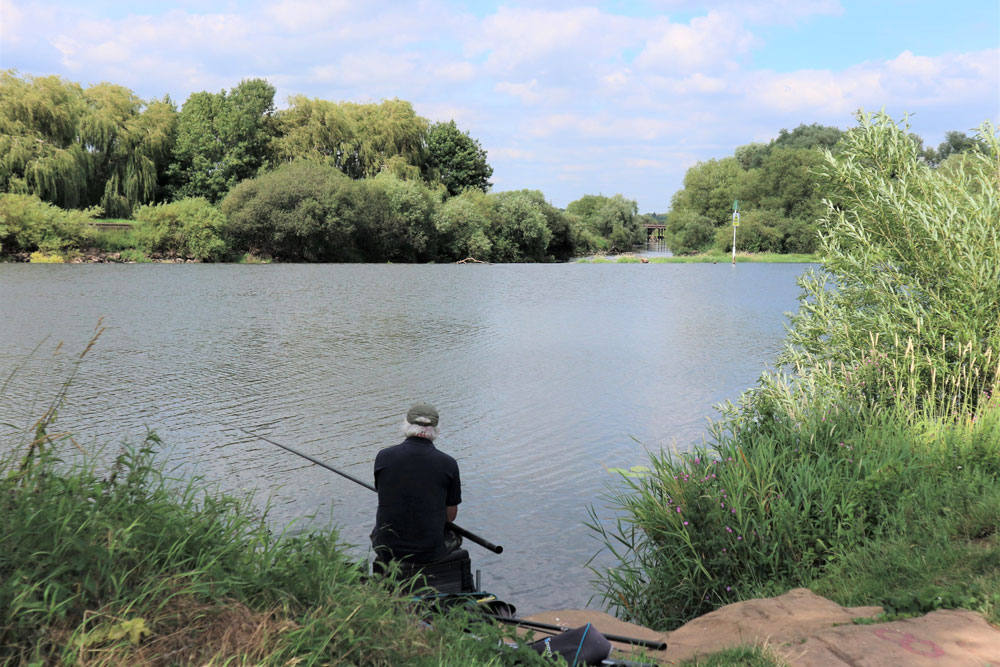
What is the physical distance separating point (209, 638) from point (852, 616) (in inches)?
124

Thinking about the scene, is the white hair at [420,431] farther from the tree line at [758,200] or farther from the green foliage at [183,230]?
the tree line at [758,200]

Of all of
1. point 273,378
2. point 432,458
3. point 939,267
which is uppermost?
point 939,267

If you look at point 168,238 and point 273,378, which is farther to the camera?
point 168,238

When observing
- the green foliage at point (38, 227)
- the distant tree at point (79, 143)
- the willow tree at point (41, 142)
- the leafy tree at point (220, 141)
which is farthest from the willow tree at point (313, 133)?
the green foliage at point (38, 227)

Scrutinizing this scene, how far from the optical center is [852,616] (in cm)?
398

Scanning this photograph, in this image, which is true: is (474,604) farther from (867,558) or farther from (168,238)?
(168,238)

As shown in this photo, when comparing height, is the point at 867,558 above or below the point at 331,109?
below

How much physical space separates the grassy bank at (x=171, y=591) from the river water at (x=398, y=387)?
632 millimetres

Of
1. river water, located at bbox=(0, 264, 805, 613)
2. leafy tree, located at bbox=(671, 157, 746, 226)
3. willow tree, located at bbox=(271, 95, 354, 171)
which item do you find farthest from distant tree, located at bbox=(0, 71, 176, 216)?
leafy tree, located at bbox=(671, 157, 746, 226)

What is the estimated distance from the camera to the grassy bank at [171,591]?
101 inches

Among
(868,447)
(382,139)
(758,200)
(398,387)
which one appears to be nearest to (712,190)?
(758,200)

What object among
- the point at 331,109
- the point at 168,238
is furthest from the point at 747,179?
the point at 168,238

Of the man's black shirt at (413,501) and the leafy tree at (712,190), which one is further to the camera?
the leafy tree at (712,190)

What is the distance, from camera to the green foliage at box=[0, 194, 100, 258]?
4719 centimetres
